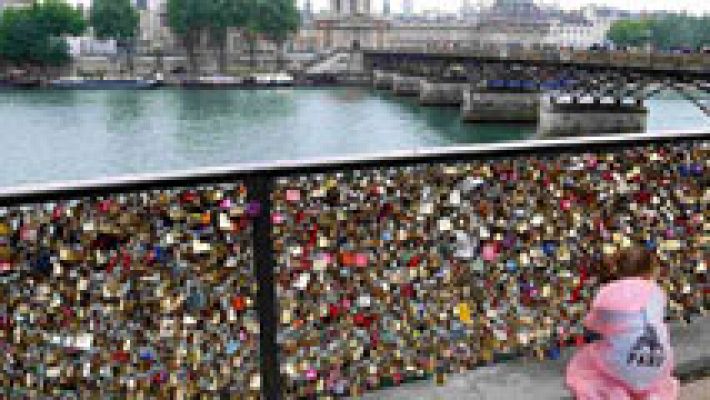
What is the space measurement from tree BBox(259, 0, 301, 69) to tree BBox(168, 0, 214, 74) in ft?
21.5

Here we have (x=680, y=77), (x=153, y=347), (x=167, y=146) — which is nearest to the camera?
(x=153, y=347)

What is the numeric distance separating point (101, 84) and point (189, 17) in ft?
65.0

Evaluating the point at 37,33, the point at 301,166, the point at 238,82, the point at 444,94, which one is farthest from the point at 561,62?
the point at 37,33

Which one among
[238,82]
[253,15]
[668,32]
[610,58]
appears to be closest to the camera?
[610,58]

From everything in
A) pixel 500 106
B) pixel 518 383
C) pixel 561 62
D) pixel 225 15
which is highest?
pixel 225 15

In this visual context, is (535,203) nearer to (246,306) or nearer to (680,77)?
(246,306)

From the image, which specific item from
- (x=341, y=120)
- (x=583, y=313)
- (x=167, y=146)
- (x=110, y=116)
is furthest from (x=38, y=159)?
(x=583, y=313)

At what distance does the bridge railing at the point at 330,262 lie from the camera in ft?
9.15

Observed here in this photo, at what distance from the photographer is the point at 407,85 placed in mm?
74938

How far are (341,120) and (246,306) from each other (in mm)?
46796

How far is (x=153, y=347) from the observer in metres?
2.98

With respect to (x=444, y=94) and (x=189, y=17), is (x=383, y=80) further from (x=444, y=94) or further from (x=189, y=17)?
(x=189, y=17)

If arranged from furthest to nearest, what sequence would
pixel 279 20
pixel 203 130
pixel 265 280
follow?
pixel 279 20 < pixel 203 130 < pixel 265 280

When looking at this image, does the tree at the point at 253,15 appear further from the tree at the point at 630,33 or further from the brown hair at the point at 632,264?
the brown hair at the point at 632,264
